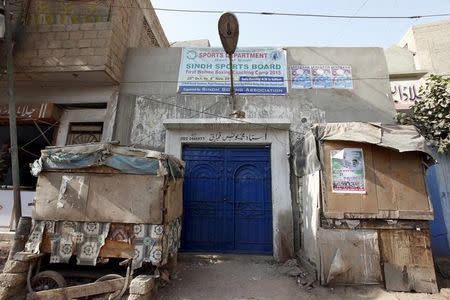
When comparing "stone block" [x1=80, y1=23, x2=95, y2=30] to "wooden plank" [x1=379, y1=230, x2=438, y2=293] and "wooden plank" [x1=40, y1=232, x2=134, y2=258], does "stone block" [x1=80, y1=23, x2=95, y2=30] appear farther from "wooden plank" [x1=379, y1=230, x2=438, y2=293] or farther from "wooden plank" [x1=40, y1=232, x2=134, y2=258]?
"wooden plank" [x1=379, y1=230, x2=438, y2=293]

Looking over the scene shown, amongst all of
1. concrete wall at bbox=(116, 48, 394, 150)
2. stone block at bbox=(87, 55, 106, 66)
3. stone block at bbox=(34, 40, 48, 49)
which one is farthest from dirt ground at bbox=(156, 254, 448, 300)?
stone block at bbox=(34, 40, 48, 49)

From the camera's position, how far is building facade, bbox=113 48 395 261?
6445 millimetres

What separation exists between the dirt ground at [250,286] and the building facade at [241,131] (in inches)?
30.5

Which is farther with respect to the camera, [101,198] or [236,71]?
[236,71]

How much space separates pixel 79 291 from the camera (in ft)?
12.9

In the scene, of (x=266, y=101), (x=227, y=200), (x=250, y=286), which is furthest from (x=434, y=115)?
(x=250, y=286)

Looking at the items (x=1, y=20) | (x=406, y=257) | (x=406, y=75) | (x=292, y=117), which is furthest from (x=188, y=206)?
(x=406, y=75)

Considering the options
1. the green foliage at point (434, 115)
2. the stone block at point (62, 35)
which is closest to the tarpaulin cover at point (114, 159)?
the stone block at point (62, 35)

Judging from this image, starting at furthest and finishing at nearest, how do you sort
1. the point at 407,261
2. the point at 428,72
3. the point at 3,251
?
the point at 428,72 < the point at 3,251 < the point at 407,261

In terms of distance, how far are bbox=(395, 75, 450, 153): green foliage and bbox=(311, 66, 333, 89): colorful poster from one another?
1.79 m

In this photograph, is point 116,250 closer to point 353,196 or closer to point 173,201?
point 173,201

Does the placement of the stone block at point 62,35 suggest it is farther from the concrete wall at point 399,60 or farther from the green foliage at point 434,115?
the concrete wall at point 399,60

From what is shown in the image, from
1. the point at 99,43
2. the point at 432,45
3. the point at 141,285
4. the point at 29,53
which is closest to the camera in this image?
the point at 141,285

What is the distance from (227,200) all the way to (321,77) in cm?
393
